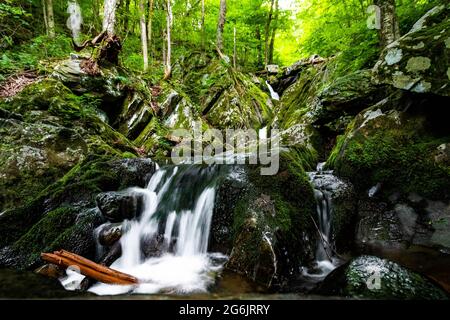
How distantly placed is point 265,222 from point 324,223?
1.33 m

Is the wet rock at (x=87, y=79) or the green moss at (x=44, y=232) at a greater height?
the wet rock at (x=87, y=79)

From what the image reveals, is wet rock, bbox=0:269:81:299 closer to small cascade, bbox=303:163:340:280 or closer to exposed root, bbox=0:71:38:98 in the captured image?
small cascade, bbox=303:163:340:280

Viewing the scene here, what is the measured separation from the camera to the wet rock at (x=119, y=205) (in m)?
4.50

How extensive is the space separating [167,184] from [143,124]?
15.7 ft

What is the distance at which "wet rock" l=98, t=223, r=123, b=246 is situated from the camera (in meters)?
4.14

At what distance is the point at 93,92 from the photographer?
8453 millimetres

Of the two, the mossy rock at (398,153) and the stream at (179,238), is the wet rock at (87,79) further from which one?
the mossy rock at (398,153)

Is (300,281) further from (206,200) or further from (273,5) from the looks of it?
(273,5)

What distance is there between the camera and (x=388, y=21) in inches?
238

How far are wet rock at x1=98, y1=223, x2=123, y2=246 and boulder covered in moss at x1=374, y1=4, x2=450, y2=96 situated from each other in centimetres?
534

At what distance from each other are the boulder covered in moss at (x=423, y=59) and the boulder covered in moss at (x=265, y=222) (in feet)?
7.65

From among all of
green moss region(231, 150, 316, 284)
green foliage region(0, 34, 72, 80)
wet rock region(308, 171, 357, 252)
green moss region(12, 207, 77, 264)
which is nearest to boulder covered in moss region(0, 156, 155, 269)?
green moss region(12, 207, 77, 264)

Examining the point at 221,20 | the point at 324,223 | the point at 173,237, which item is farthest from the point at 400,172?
the point at 221,20

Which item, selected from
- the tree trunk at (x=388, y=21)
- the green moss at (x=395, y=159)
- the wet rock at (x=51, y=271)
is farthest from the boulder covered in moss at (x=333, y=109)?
the wet rock at (x=51, y=271)
